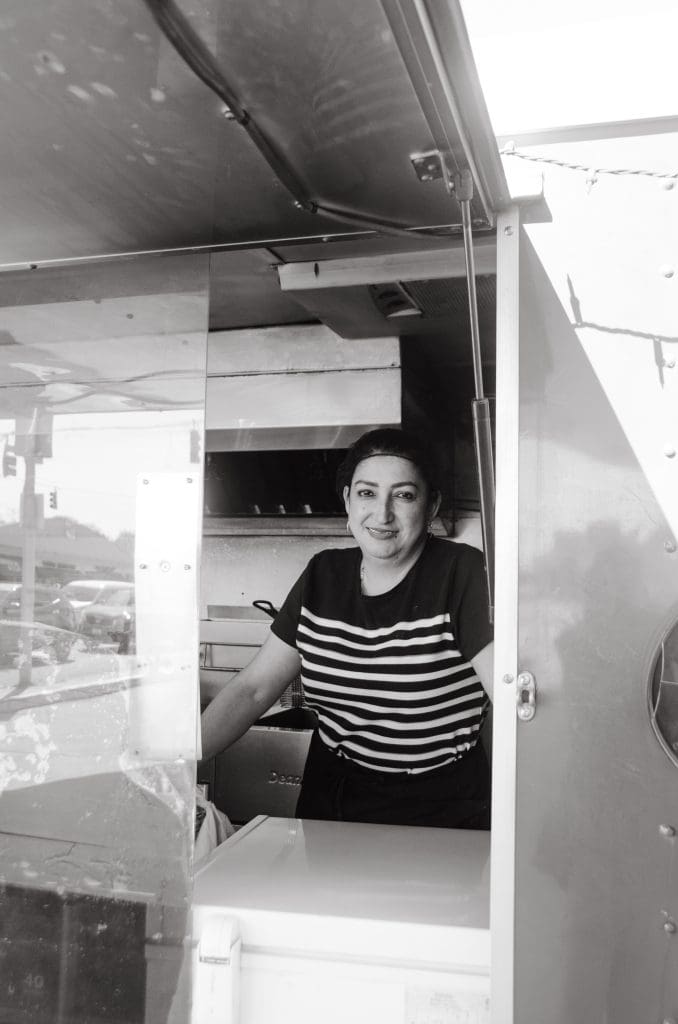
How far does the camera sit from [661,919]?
129 centimetres

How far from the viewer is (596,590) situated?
1357mm

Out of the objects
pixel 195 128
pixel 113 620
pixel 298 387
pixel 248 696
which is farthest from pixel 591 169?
pixel 298 387

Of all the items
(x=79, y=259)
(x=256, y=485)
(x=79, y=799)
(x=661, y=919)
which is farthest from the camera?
(x=256, y=485)

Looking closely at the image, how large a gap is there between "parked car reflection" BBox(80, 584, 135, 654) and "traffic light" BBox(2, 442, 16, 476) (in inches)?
13.8

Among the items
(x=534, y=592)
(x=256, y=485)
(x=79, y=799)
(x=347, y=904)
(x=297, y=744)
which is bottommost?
(x=297, y=744)

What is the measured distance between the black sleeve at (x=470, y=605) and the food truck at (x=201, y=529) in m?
0.46

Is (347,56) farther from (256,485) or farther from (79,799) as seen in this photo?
(256,485)

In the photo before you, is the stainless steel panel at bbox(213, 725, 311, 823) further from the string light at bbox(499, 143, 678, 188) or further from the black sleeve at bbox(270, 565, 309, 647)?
the string light at bbox(499, 143, 678, 188)

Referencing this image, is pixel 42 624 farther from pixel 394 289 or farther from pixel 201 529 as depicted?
pixel 394 289

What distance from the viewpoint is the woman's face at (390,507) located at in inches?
85.6

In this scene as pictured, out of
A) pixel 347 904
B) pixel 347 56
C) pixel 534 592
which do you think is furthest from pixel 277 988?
pixel 347 56

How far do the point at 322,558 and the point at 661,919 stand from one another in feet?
4.30

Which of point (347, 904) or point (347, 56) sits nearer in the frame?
point (347, 56)

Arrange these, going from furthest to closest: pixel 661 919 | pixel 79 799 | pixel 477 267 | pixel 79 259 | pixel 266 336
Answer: pixel 266 336 < pixel 477 267 < pixel 79 259 < pixel 79 799 < pixel 661 919
